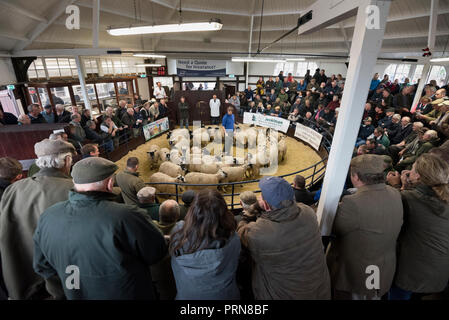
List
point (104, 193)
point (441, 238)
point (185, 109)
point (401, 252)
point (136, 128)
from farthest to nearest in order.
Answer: point (185, 109), point (136, 128), point (401, 252), point (441, 238), point (104, 193)

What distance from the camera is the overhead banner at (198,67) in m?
18.3

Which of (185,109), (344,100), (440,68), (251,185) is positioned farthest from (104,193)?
(440,68)

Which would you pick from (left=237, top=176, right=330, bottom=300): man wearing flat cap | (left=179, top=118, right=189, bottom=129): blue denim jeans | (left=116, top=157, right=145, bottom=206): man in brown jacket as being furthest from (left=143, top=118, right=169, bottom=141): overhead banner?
(left=237, top=176, right=330, bottom=300): man wearing flat cap

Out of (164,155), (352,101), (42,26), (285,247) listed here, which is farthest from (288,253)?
(42,26)

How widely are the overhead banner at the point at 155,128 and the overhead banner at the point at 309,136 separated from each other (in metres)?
6.55

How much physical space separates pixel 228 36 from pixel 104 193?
17.0 meters

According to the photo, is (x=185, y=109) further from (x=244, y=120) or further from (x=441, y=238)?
(x=441, y=238)

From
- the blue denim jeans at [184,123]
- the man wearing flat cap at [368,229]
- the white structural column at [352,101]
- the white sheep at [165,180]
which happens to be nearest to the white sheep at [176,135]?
the blue denim jeans at [184,123]

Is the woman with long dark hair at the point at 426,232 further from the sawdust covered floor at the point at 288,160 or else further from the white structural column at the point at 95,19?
the white structural column at the point at 95,19

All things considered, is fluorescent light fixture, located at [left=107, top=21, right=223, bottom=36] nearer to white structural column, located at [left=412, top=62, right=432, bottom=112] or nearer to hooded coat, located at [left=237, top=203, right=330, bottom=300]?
hooded coat, located at [left=237, top=203, right=330, bottom=300]

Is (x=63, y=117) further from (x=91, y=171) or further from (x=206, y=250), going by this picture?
(x=206, y=250)

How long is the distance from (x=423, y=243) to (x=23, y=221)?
3500mm

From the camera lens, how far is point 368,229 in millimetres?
1856

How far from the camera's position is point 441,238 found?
182cm
